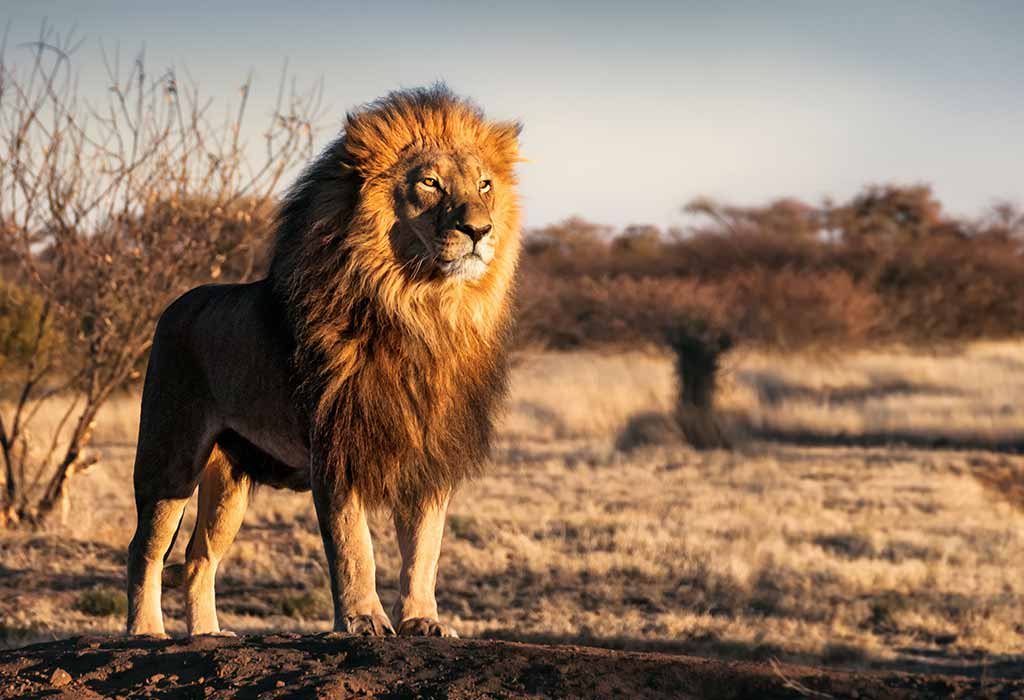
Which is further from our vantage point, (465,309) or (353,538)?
(465,309)

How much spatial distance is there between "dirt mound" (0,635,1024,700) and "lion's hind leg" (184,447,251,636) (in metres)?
1.55

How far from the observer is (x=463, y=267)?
4.78 metres

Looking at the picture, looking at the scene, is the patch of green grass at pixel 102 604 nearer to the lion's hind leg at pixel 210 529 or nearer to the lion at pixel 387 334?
the lion's hind leg at pixel 210 529

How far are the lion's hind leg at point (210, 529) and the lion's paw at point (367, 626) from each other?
153 cm

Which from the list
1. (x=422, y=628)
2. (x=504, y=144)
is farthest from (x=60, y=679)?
(x=504, y=144)

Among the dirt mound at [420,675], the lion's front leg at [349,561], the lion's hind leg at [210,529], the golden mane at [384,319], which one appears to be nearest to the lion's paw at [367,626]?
the lion's front leg at [349,561]

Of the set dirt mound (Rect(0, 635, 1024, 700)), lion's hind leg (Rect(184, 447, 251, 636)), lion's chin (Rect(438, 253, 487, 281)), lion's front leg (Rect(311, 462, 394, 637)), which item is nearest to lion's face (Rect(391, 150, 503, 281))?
lion's chin (Rect(438, 253, 487, 281))

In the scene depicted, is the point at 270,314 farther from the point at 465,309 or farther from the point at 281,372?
the point at 465,309

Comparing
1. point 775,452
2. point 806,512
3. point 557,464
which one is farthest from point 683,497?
point 775,452

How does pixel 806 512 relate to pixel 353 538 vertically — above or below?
below

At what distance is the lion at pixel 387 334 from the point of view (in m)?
4.75

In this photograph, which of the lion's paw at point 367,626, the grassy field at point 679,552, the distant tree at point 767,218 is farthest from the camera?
the distant tree at point 767,218

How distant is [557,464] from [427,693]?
13.7 metres

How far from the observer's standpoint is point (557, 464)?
17547 millimetres
